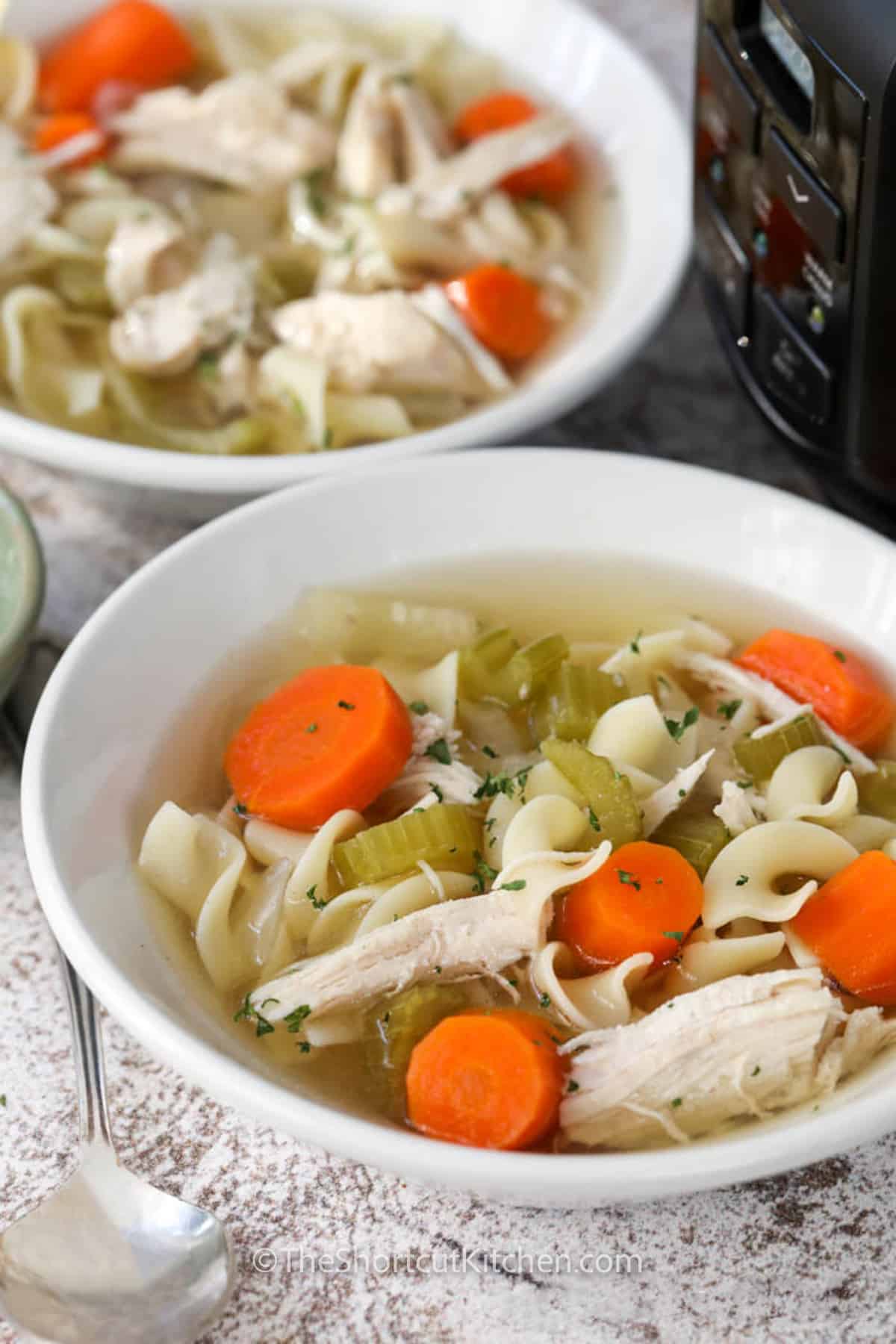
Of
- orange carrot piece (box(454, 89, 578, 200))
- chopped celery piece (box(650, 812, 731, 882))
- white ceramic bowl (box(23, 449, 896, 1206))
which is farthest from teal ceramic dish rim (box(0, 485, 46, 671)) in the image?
orange carrot piece (box(454, 89, 578, 200))

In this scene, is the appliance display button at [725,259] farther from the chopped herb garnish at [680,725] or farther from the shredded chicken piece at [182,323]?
the shredded chicken piece at [182,323]

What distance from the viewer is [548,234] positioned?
7.34 feet

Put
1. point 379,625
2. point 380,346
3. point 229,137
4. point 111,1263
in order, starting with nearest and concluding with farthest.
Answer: point 111,1263
point 379,625
point 380,346
point 229,137

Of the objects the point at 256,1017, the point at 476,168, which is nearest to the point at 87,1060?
the point at 256,1017

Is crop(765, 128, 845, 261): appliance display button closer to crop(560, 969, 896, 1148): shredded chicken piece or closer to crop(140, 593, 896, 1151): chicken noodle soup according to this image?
crop(140, 593, 896, 1151): chicken noodle soup

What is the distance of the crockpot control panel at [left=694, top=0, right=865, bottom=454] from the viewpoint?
138 cm

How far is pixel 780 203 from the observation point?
1527 millimetres

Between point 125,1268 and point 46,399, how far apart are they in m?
1.22

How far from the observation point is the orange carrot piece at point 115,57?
2.40 metres

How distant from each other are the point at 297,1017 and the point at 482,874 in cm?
22

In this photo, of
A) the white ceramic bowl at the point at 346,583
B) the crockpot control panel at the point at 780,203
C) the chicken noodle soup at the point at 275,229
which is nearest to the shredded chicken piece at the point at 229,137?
the chicken noodle soup at the point at 275,229

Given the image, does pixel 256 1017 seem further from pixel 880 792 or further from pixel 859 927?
pixel 880 792

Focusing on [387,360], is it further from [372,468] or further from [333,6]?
[333,6]

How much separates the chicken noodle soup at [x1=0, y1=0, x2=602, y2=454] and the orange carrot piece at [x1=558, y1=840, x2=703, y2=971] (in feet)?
2.55
